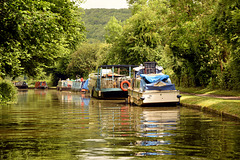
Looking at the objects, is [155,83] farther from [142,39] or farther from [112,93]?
[142,39]

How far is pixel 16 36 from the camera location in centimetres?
1741

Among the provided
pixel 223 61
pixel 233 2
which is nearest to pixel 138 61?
pixel 223 61

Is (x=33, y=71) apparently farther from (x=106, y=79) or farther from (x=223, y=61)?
(x=223, y=61)

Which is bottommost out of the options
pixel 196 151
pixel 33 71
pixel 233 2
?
pixel 196 151

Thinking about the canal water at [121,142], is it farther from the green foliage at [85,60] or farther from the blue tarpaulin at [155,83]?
the green foliage at [85,60]

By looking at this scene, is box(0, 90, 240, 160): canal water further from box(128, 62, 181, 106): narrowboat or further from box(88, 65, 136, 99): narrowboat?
box(88, 65, 136, 99): narrowboat

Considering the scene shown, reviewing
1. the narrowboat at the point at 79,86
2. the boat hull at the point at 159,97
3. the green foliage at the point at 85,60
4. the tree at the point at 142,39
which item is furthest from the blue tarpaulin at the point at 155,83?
the green foliage at the point at 85,60

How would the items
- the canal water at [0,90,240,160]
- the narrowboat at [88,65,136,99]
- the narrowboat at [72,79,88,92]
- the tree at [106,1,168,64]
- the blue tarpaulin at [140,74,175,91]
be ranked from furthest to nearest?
the narrowboat at [72,79,88,92] < the tree at [106,1,168,64] < the narrowboat at [88,65,136,99] < the blue tarpaulin at [140,74,175,91] < the canal water at [0,90,240,160]

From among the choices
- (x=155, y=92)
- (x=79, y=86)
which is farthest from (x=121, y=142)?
(x=79, y=86)

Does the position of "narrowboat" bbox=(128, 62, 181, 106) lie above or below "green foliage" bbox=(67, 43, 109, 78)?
below

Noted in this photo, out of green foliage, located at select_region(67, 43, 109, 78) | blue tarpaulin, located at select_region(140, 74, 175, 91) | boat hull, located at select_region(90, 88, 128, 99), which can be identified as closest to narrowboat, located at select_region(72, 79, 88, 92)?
green foliage, located at select_region(67, 43, 109, 78)

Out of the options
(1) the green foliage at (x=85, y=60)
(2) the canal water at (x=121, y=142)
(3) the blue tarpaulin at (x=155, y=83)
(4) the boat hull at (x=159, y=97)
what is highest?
(1) the green foliage at (x=85, y=60)

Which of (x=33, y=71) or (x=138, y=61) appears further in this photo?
(x=138, y=61)

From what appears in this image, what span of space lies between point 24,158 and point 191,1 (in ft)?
90.1
